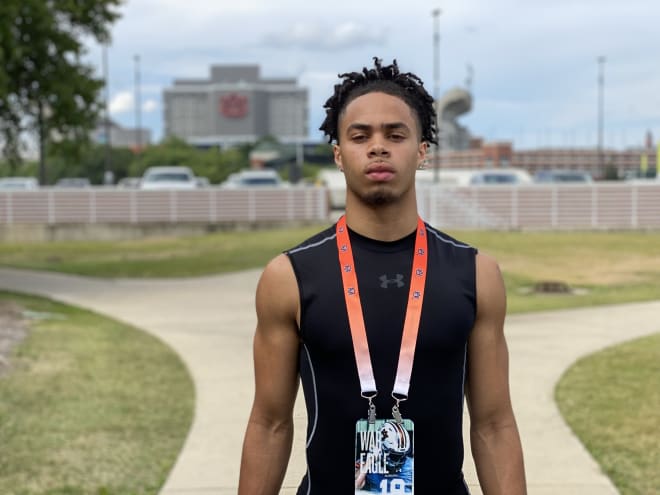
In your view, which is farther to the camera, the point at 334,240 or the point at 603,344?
the point at 603,344

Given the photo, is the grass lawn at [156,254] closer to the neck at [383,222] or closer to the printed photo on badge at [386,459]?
the neck at [383,222]

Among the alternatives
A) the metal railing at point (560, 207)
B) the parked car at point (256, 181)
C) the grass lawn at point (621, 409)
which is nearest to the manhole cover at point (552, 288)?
the grass lawn at point (621, 409)

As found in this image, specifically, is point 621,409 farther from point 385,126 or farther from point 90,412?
point 385,126

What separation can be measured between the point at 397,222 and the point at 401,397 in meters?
0.41

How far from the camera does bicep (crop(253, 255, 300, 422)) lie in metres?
2.23

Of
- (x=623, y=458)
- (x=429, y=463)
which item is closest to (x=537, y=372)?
(x=623, y=458)

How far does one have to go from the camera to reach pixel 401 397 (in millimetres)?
2113

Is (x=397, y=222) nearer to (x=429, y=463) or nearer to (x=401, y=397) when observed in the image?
(x=401, y=397)

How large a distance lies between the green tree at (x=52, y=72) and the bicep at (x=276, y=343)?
11119mm

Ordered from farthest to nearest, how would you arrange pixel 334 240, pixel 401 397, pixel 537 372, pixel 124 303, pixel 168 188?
pixel 168 188 < pixel 124 303 < pixel 537 372 < pixel 334 240 < pixel 401 397

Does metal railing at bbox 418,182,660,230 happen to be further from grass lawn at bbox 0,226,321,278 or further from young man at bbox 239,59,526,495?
young man at bbox 239,59,526,495

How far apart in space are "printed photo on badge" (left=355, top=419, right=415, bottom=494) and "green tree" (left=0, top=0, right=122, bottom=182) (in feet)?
37.5

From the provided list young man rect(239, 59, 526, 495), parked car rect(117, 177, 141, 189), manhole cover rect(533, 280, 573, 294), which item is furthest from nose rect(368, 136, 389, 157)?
parked car rect(117, 177, 141, 189)

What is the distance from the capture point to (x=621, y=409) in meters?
7.10
